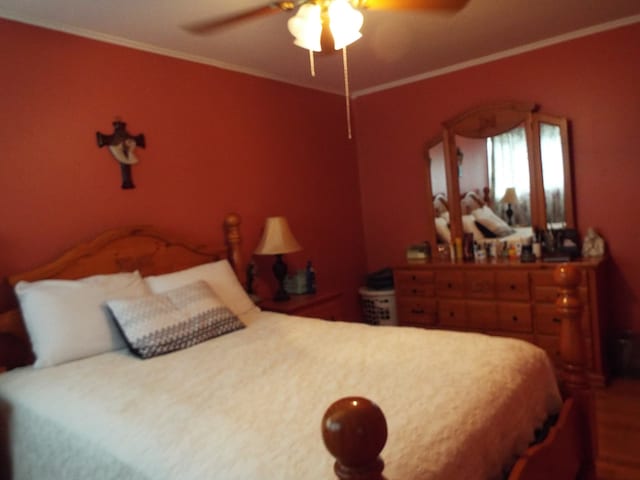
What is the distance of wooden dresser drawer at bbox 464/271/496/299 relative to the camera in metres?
3.32

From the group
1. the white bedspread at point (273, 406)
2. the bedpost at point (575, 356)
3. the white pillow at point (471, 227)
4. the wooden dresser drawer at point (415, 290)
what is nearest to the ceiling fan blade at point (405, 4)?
the bedpost at point (575, 356)

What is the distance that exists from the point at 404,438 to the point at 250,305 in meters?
1.72

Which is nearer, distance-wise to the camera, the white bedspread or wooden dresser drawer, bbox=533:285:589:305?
the white bedspread

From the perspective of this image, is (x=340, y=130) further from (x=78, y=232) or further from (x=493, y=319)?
(x=78, y=232)

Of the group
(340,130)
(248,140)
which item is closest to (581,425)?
(248,140)

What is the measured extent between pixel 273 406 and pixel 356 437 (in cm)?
67

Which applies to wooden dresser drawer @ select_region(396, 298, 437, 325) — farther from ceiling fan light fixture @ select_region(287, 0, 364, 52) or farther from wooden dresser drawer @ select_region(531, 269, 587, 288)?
ceiling fan light fixture @ select_region(287, 0, 364, 52)

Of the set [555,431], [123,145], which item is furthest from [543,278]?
[123,145]

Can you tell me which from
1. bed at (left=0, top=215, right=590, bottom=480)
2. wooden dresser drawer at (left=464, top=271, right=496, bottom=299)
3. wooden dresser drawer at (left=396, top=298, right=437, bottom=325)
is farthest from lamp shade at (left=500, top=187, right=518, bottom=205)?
bed at (left=0, top=215, right=590, bottom=480)

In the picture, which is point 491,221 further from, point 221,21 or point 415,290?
point 221,21

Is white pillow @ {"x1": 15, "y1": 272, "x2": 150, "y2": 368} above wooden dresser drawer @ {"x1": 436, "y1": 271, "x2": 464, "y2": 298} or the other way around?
above

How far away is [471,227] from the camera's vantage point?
3.79m

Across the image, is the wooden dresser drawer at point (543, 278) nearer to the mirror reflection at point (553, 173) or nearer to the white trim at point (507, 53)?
the mirror reflection at point (553, 173)

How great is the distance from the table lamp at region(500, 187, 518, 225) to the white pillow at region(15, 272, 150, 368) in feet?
9.01
